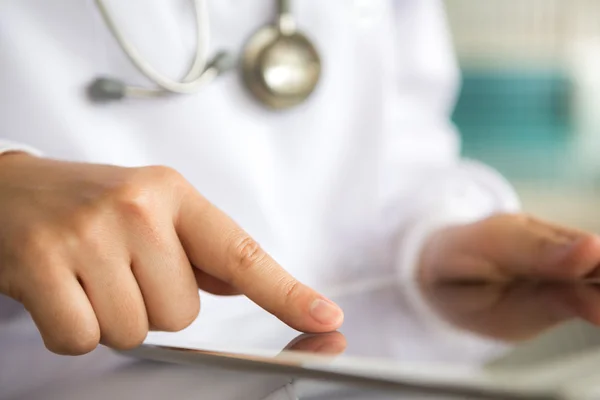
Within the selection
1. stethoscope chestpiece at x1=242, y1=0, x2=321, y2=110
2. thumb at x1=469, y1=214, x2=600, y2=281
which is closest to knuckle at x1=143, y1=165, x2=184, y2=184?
stethoscope chestpiece at x1=242, y1=0, x2=321, y2=110

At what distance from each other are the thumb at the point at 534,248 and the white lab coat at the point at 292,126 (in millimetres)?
126

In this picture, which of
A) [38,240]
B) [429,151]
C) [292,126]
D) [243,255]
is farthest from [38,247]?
[429,151]

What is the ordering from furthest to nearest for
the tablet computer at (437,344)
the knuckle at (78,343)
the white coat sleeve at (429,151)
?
the white coat sleeve at (429,151) → the knuckle at (78,343) → the tablet computer at (437,344)

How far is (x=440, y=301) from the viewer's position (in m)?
0.59

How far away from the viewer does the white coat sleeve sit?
868 mm

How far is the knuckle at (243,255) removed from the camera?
426mm

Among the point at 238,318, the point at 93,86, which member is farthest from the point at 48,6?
the point at 238,318

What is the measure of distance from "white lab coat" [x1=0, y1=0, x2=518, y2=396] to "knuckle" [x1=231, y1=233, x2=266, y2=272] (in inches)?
7.2

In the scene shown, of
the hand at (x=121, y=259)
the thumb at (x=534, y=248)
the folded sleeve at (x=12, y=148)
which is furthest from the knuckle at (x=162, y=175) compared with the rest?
the thumb at (x=534, y=248)

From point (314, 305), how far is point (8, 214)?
0.19m

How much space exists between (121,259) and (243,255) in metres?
0.07

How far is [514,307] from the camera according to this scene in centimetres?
52

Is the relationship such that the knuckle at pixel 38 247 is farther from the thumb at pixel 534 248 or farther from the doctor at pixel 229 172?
the thumb at pixel 534 248

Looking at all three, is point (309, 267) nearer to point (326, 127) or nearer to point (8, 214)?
point (326, 127)
